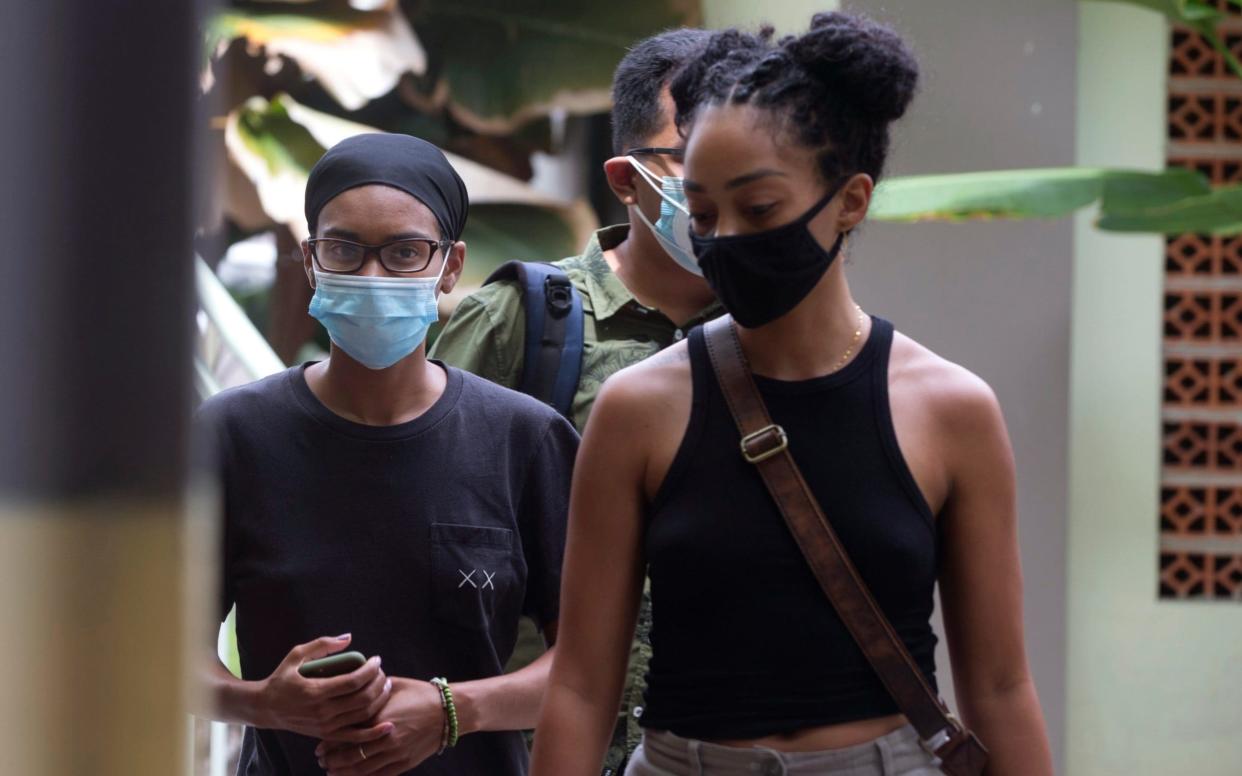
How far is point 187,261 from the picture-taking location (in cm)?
48

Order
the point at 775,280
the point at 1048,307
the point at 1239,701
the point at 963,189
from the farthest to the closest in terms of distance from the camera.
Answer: the point at 1239,701, the point at 1048,307, the point at 963,189, the point at 775,280

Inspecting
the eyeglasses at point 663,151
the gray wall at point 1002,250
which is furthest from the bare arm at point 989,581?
the gray wall at point 1002,250

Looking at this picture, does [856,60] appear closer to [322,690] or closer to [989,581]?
[989,581]

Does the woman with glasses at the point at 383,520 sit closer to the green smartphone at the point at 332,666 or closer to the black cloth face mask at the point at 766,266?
the green smartphone at the point at 332,666

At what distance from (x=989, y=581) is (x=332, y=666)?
86cm

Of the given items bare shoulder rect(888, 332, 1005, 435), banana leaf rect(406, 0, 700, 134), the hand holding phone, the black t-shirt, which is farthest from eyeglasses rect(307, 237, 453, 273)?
banana leaf rect(406, 0, 700, 134)

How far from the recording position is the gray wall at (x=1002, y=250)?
550cm

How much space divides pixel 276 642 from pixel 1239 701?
4711 mm

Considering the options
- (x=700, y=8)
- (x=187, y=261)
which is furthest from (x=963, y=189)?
(x=187, y=261)

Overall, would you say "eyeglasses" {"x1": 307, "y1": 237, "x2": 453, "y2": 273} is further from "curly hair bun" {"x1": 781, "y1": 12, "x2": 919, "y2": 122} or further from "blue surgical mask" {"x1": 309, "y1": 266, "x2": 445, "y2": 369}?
"curly hair bun" {"x1": 781, "y1": 12, "x2": 919, "y2": 122}

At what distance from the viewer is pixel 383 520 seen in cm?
226

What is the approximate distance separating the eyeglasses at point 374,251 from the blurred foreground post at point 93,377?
6.36 ft

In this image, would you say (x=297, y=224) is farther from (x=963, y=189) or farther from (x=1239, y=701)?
(x=1239, y=701)

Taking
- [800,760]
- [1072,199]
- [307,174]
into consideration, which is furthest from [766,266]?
[307,174]
